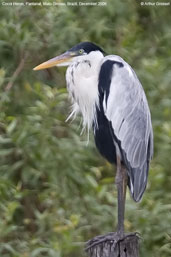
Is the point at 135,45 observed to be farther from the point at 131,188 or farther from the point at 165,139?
the point at 131,188

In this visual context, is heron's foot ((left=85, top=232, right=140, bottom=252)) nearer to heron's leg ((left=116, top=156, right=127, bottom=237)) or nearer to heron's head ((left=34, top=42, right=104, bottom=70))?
heron's leg ((left=116, top=156, right=127, bottom=237))

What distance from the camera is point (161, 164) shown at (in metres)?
4.99

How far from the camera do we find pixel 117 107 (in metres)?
4.22

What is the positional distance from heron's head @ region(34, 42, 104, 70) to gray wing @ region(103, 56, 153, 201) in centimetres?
12

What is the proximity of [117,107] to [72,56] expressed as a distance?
1.26ft

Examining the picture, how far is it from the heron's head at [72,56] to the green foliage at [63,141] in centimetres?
54

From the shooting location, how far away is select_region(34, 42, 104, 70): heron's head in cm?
423

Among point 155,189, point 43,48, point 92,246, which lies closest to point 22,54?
point 43,48

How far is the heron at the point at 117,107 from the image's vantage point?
13.8ft

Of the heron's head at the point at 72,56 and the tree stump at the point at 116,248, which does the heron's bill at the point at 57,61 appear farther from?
the tree stump at the point at 116,248

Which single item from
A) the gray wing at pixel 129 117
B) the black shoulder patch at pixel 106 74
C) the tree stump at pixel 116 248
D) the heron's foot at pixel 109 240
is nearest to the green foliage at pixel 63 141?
the gray wing at pixel 129 117

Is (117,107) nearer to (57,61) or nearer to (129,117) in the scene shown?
(129,117)

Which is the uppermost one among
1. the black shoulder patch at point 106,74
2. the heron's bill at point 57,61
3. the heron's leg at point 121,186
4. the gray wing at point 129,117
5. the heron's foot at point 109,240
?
the heron's bill at point 57,61

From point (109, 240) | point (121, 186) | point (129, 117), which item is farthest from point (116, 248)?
point (129, 117)
